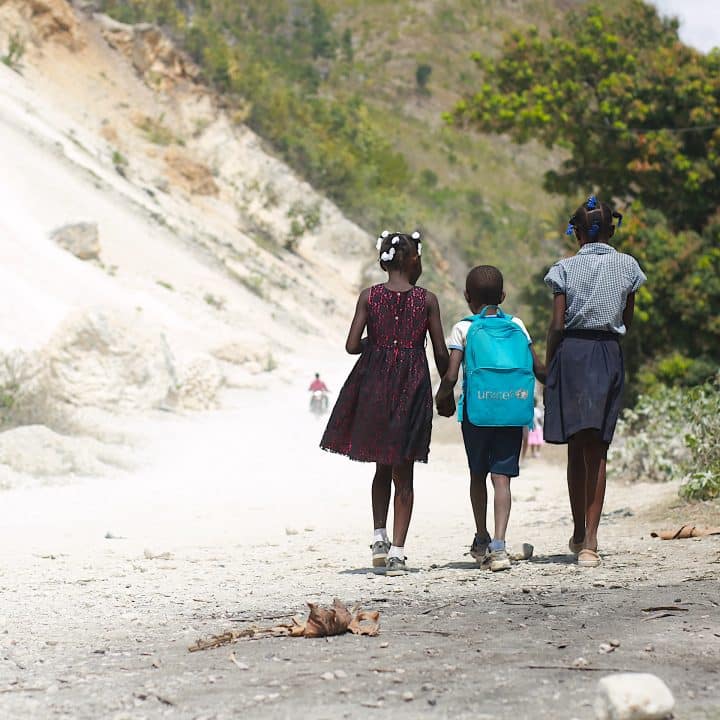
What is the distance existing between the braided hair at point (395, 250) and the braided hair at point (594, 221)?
84 cm

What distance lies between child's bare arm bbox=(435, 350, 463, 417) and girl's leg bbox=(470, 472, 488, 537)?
37 centimetres

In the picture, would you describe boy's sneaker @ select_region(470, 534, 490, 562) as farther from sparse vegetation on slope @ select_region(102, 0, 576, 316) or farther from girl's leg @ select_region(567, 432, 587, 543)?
sparse vegetation on slope @ select_region(102, 0, 576, 316)

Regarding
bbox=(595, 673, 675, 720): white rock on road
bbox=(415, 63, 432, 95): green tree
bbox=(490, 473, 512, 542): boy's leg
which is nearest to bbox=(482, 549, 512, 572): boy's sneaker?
bbox=(490, 473, 512, 542): boy's leg

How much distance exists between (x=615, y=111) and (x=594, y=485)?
520 inches

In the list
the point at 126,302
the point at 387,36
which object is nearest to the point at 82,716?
the point at 126,302

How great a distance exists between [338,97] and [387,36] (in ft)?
90.1

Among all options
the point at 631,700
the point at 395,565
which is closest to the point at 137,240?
the point at 395,565

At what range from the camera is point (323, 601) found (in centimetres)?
564

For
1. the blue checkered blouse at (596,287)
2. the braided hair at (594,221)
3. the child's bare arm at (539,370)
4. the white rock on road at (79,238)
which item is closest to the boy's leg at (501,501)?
the child's bare arm at (539,370)

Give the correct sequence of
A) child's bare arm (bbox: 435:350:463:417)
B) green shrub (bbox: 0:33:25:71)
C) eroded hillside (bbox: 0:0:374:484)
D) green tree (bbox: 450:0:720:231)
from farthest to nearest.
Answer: green shrub (bbox: 0:33:25:71), green tree (bbox: 450:0:720:231), eroded hillside (bbox: 0:0:374:484), child's bare arm (bbox: 435:350:463:417)

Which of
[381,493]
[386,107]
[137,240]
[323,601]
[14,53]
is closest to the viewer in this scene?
[323,601]

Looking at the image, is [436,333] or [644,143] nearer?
[436,333]

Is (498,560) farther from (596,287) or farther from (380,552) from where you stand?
(596,287)

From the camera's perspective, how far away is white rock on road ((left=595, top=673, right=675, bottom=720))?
325cm
